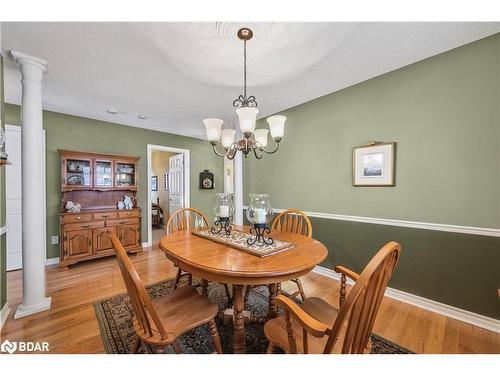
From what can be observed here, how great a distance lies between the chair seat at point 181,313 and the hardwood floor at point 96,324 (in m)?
0.66

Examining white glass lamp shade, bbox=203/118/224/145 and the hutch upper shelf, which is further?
the hutch upper shelf

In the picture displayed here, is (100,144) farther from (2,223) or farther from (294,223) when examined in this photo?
(294,223)

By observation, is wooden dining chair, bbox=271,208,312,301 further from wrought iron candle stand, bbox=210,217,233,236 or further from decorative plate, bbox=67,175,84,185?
decorative plate, bbox=67,175,84,185

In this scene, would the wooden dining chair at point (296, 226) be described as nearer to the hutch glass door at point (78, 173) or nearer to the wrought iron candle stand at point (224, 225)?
the wrought iron candle stand at point (224, 225)

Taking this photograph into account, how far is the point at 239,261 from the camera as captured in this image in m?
1.27

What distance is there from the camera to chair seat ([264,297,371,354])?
101 centimetres

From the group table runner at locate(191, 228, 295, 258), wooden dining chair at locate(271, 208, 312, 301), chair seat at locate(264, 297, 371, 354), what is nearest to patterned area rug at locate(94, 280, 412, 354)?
wooden dining chair at locate(271, 208, 312, 301)

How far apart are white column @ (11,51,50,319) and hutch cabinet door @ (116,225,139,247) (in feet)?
4.90
